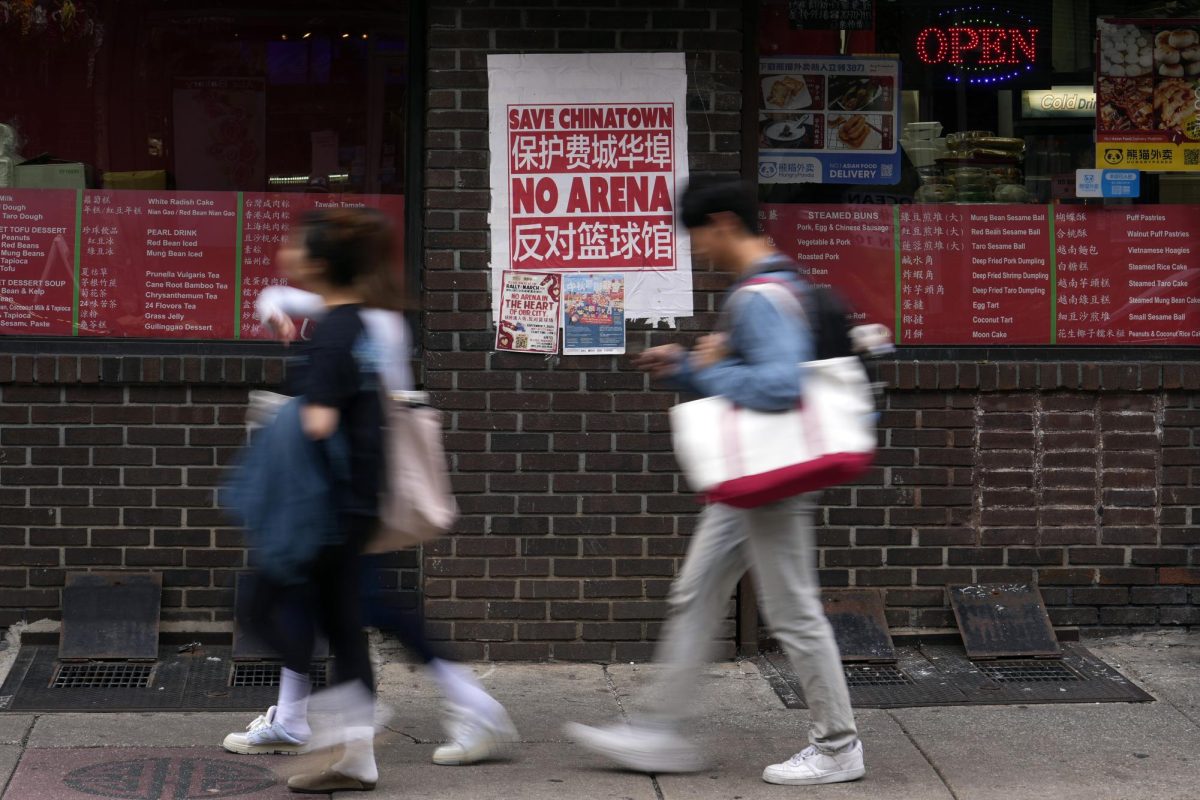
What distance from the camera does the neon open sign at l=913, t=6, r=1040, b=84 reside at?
21.3ft

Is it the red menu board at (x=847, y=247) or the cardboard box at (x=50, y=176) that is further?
the red menu board at (x=847, y=247)

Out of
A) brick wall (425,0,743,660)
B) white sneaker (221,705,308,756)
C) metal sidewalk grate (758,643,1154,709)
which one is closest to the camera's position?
white sneaker (221,705,308,756)

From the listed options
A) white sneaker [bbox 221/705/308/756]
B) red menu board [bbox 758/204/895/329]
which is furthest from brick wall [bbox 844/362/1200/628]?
white sneaker [bbox 221/705/308/756]

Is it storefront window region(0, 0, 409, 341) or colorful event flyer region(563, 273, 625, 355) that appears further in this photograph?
storefront window region(0, 0, 409, 341)

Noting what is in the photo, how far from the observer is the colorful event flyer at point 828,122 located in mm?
6441

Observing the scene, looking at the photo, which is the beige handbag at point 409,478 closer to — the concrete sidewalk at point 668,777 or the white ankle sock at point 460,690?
the white ankle sock at point 460,690

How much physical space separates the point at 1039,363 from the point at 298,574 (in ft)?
11.0

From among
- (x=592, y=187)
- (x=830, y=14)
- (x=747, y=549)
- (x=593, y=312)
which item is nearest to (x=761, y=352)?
(x=747, y=549)

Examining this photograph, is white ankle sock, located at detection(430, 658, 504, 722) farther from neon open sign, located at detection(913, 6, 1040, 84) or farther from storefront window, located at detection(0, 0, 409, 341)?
neon open sign, located at detection(913, 6, 1040, 84)

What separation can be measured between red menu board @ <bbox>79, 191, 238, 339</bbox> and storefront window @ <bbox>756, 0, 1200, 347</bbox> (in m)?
2.22

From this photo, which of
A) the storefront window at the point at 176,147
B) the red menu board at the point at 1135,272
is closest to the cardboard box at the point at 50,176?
the storefront window at the point at 176,147

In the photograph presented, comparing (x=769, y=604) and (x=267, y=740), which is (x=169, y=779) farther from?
(x=769, y=604)

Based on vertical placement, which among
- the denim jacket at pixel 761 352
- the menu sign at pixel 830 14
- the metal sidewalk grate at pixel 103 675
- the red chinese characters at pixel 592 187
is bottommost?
the metal sidewalk grate at pixel 103 675

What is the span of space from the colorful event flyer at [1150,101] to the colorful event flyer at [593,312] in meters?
2.15
